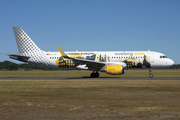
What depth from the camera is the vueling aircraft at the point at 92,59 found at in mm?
30562

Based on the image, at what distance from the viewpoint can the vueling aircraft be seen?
3056 cm

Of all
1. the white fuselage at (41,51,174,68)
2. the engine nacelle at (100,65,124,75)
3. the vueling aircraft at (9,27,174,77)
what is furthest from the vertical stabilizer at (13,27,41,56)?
the engine nacelle at (100,65,124,75)

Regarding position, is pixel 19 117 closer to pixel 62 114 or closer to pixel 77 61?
pixel 62 114

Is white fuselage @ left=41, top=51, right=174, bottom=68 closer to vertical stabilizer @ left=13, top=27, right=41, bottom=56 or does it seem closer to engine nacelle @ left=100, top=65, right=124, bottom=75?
engine nacelle @ left=100, top=65, right=124, bottom=75

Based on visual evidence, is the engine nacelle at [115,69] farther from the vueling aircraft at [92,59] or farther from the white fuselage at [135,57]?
the white fuselage at [135,57]

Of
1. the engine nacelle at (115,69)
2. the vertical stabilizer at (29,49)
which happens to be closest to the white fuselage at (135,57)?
the engine nacelle at (115,69)

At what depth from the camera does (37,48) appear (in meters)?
35.2

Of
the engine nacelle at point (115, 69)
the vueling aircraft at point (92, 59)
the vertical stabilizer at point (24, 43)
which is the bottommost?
the engine nacelle at point (115, 69)

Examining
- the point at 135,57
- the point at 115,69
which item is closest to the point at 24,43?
the point at 115,69

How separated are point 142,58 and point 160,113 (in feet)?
80.5

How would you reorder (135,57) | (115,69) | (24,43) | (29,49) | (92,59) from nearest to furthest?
(115,69), (135,57), (92,59), (29,49), (24,43)

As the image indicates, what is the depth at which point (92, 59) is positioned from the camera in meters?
33.0

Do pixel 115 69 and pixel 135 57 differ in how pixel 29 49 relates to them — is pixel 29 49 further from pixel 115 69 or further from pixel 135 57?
pixel 135 57

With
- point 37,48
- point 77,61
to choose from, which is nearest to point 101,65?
point 77,61
